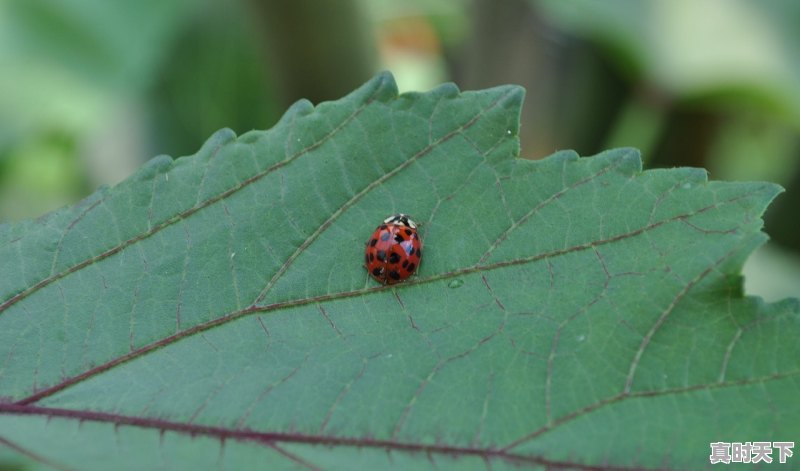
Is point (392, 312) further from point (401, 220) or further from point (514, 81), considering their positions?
point (514, 81)

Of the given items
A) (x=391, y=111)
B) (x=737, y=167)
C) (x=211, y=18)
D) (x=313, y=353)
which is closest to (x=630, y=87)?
(x=737, y=167)

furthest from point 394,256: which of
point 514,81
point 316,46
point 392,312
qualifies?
point 514,81

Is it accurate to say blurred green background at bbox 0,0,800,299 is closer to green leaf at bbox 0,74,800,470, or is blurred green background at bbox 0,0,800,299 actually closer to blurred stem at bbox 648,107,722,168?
blurred stem at bbox 648,107,722,168

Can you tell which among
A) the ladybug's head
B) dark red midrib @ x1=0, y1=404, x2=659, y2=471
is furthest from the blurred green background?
dark red midrib @ x1=0, y1=404, x2=659, y2=471

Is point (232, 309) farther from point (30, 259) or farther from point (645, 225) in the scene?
point (645, 225)

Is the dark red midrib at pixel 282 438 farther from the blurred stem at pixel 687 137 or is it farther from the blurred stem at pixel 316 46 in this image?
the blurred stem at pixel 687 137

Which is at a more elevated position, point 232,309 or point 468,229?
point 468,229
